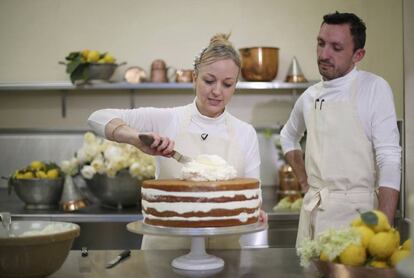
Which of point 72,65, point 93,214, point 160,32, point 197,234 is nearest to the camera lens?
point 197,234

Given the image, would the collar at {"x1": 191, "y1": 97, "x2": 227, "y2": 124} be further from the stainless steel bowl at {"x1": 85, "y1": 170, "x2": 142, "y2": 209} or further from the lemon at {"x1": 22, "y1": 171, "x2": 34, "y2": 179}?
the lemon at {"x1": 22, "y1": 171, "x2": 34, "y2": 179}

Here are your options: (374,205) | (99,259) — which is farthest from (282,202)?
(99,259)

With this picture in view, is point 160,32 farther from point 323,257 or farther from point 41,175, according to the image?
point 323,257

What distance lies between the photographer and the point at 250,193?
6.21ft

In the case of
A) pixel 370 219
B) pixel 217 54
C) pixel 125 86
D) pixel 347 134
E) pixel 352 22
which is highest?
pixel 352 22

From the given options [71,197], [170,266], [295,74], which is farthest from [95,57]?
[170,266]

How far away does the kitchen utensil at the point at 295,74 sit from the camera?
4223 mm

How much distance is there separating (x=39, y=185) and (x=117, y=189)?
479mm

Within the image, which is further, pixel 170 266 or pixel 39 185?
pixel 39 185

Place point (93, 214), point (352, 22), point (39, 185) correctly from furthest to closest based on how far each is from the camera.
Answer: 1. point (39, 185)
2. point (93, 214)
3. point (352, 22)

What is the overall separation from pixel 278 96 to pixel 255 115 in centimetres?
21

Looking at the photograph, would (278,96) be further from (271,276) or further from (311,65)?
(271,276)

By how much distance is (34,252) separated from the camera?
163cm

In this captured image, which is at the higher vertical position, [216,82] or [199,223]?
[216,82]
